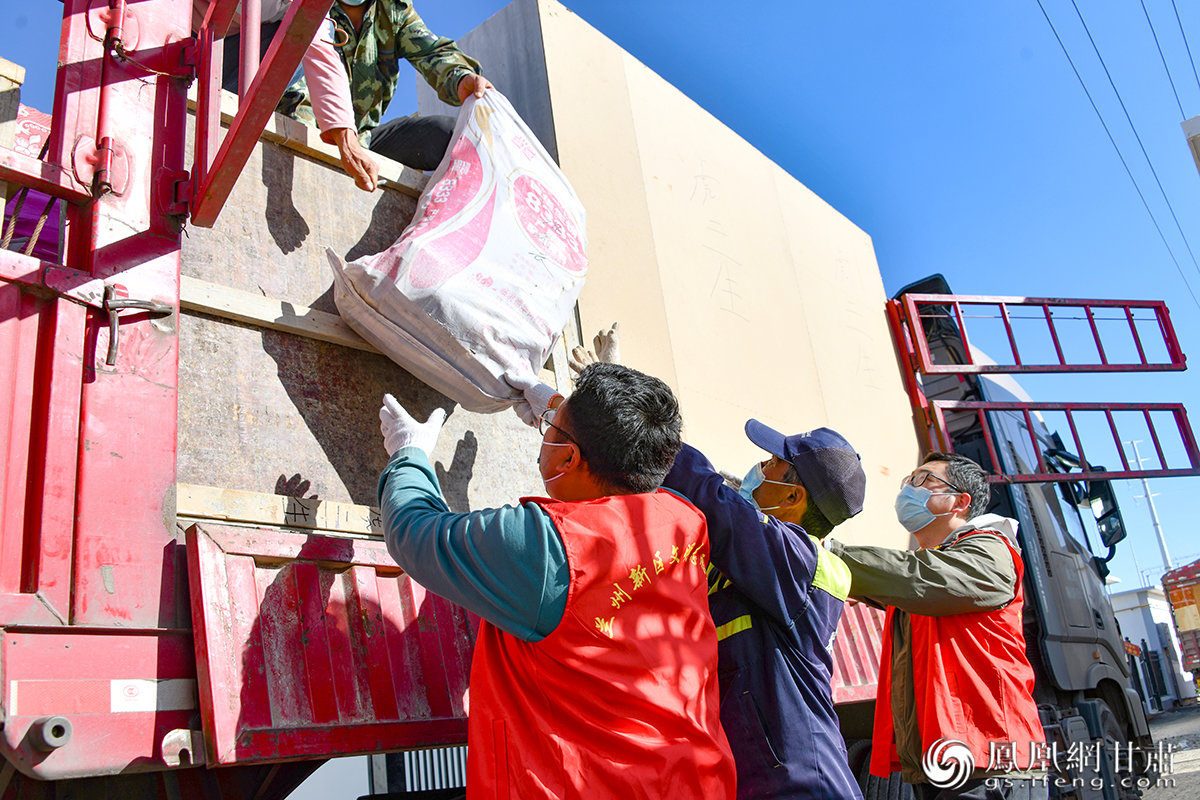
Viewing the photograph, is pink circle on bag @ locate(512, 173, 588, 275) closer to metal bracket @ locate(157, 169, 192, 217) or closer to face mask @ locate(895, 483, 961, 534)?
metal bracket @ locate(157, 169, 192, 217)

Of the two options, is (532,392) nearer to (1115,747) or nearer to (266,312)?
(266,312)

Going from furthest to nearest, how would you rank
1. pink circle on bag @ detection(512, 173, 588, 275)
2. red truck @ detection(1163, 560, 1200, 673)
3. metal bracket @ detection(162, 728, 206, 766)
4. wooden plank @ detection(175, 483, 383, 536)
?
red truck @ detection(1163, 560, 1200, 673)
pink circle on bag @ detection(512, 173, 588, 275)
wooden plank @ detection(175, 483, 383, 536)
metal bracket @ detection(162, 728, 206, 766)

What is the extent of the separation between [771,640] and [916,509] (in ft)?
4.31

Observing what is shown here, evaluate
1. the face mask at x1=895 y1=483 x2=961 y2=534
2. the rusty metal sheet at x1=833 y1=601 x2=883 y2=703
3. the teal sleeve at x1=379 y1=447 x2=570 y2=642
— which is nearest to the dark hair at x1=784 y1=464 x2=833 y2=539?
the face mask at x1=895 y1=483 x2=961 y2=534

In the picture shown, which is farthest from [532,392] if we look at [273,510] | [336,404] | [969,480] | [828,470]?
[969,480]

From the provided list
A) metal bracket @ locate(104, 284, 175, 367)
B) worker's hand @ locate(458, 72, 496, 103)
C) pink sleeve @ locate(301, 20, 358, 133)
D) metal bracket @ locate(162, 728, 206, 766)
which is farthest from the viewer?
worker's hand @ locate(458, 72, 496, 103)

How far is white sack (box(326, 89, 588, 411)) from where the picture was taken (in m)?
2.69

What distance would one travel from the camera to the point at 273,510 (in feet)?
7.91

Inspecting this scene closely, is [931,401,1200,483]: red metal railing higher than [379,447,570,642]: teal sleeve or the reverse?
higher

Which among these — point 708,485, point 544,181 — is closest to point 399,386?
point 544,181

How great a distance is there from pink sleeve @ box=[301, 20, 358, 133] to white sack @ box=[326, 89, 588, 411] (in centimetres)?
37

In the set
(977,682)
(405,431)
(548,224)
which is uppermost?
(548,224)

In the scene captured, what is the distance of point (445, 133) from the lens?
12.6 feet

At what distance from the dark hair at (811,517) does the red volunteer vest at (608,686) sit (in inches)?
30.9
